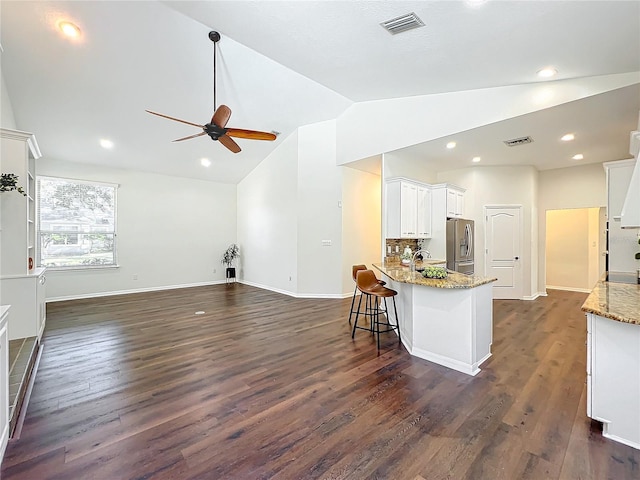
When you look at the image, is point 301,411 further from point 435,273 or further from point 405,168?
point 405,168

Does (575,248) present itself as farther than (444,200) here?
Yes

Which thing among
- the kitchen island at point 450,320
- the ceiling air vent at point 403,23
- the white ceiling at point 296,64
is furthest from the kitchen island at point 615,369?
the ceiling air vent at point 403,23

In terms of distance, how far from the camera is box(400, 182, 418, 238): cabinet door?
5.39 m

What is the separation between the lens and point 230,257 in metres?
8.92

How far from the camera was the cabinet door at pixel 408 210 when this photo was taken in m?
5.39

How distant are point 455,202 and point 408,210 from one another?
1441 millimetres

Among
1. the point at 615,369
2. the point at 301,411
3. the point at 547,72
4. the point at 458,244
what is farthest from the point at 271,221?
the point at 615,369

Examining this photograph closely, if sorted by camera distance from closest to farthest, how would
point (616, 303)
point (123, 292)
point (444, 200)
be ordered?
point (616, 303) → point (444, 200) → point (123, 292)

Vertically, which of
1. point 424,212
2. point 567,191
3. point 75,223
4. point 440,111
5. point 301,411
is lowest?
point 301,411

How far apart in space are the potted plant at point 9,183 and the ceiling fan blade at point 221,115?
7.68 feet

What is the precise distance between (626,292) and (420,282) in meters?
1.72

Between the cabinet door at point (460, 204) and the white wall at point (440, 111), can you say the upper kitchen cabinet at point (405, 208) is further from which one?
the cabinet door at point (460, 204)

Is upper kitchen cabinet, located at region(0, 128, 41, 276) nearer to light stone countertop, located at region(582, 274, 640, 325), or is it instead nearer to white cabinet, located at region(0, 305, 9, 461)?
white cabinet, located at region(0, 305, 9, 461)

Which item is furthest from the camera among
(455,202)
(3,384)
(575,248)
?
(575,248)
